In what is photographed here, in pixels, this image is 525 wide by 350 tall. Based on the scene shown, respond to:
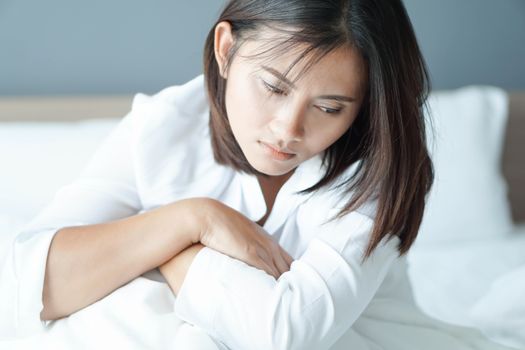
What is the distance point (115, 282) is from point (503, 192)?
1.40m

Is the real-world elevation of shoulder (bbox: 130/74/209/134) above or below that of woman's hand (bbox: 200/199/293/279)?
above

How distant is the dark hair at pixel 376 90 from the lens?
100 centimetres

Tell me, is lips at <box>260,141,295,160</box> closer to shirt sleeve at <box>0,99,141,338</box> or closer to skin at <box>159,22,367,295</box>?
skin at <box>159,22,367,295</box>

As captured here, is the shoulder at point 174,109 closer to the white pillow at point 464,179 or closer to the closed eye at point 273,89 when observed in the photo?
the closed eye at point 273,89

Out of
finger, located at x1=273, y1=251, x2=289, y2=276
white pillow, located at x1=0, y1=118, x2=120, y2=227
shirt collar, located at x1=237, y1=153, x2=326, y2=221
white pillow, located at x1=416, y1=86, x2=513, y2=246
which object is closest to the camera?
finger, located at x1=273, y1=251, x2=289, y2=276

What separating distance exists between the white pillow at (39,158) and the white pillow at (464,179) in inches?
36.6

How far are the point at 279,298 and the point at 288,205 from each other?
0.25 m

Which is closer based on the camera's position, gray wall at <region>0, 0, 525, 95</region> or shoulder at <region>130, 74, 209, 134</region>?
shoulder at <region>130, 74, 209, 134</region>

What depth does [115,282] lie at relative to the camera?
1.07 m

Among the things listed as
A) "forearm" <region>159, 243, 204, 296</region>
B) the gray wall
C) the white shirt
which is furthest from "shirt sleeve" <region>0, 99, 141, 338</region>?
the gray wall

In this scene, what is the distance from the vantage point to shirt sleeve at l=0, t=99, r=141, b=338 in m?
1.07

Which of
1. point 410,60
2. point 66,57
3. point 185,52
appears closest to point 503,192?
point 185,52

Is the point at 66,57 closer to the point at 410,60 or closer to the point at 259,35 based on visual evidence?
the point at 259,35

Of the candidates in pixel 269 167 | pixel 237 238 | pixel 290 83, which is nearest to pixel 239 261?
pixel 237 238
